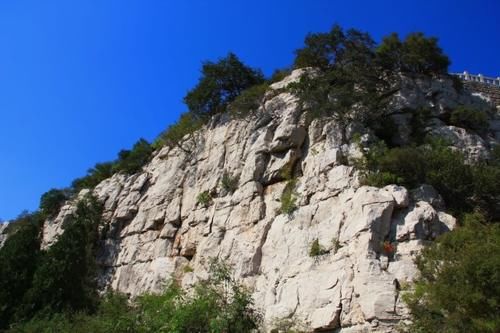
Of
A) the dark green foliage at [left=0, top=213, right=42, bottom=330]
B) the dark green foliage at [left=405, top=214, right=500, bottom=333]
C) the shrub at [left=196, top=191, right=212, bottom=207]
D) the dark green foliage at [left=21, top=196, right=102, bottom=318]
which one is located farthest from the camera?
the shrub at [left=196, top=191, right=212, bottom=207]

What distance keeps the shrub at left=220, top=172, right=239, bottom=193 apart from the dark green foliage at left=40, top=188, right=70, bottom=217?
580 inches

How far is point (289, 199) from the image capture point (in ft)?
77.8

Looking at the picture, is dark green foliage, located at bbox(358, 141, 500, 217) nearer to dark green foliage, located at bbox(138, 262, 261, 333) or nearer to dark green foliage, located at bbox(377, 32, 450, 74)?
dark green foliage, located at bbox(138, 262, 261, 333)

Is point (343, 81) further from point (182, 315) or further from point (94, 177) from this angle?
point (94, 177)

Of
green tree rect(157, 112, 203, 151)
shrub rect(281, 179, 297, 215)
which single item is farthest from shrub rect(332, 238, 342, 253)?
green tree rect(157, 112, 203, 151)

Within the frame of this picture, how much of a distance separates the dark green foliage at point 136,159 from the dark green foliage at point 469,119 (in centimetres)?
1813

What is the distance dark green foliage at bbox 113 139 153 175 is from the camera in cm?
3519

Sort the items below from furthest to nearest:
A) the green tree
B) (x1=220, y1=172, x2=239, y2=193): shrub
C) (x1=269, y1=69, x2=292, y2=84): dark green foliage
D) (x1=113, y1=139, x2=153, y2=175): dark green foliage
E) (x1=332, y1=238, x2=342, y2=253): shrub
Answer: (x1=113, y1=139, x2=153, y2=175): dark green foliage, the green tree, (x1=269, y1=69, x2=292, y2=84): dark green foliage, (x1=220, y1=172, x2=239, y2=193): shrub, (x1=332, y1=238, x2=342, y2=253): shrub

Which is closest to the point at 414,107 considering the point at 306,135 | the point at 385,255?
the point at 306,135

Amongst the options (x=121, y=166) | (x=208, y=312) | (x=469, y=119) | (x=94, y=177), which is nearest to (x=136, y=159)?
(x=121, y=166)

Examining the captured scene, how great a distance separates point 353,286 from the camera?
59.6ft

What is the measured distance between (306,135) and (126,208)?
1201 centimetres

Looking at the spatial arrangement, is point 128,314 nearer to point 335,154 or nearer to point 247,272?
point 247,272

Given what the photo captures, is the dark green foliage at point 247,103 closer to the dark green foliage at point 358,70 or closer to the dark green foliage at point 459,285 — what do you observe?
the dark green foliage at point 358,70
